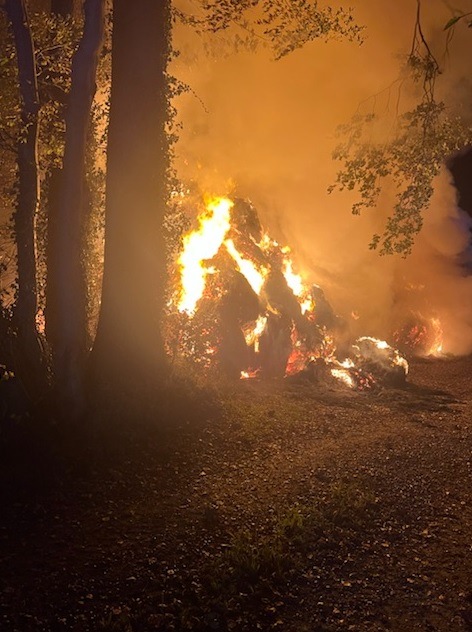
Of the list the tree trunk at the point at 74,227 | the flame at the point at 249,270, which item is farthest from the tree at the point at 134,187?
the flame at the point at 249,270

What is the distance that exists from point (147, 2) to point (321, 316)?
11742mm

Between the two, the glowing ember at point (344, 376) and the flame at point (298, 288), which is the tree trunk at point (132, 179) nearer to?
the glowing ember at point (344, 376)

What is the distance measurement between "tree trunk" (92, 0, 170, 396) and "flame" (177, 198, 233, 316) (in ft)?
12.8

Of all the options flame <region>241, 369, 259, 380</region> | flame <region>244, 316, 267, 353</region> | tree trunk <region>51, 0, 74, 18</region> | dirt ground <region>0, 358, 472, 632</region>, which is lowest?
dirt ground <region>0, 358, 472, 632</region>

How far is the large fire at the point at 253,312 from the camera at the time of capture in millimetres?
14539

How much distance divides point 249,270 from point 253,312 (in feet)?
6.14

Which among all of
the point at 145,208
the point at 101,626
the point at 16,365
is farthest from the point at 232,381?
the point at 101,626

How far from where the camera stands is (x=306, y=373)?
14.9 meters

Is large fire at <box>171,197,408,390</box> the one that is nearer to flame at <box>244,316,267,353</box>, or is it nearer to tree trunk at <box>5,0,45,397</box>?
flame at <box>244,316,267,353</box>

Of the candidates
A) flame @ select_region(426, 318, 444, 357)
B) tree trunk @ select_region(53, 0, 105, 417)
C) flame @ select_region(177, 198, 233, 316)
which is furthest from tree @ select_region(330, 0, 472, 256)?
flame @ select_region(426, 318, 444, 357)

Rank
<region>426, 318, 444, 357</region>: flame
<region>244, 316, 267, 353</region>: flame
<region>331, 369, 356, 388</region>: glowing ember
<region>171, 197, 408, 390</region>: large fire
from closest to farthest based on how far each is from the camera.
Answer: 1. <region>171, 197, 408, 390</region>: large fire
2. <region>244, 316, 267, 353</region>: flame
3. <region>331, 369, 356, 388</region>: glowing ember
4. <region>426, 318, 444, 357</region>: flame

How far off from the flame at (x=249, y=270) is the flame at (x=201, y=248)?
0.43 meters

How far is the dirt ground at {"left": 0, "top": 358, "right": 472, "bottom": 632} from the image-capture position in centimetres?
499

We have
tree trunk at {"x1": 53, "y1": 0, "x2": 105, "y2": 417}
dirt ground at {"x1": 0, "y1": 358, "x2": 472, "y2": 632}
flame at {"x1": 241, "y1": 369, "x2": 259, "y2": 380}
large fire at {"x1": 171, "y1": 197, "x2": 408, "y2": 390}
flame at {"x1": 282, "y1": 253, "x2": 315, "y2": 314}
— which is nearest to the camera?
dirt ground at {"x1": 0, "y1": 358, "x2": 472, "y2": 632}
